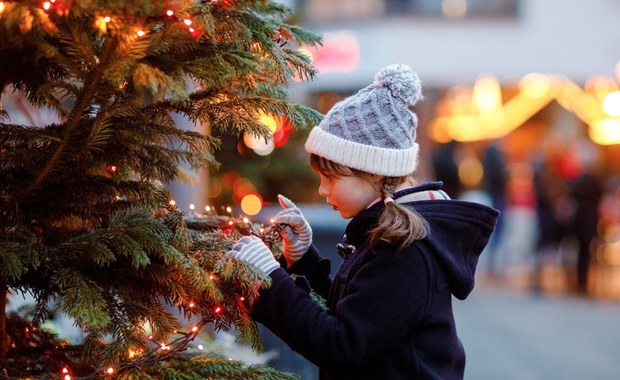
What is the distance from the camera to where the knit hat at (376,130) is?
247cm

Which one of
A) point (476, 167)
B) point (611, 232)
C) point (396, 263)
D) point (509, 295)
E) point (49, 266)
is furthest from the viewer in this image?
point (476, 167)

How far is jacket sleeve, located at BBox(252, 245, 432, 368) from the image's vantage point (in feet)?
7.50

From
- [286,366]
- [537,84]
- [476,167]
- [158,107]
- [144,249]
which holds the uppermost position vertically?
[537,84]

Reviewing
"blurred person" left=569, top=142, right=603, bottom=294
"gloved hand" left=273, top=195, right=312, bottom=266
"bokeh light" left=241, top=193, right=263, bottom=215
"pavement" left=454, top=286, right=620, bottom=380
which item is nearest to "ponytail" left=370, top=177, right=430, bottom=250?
"gloved hand" left=273, top=195, right=312, bottom=266

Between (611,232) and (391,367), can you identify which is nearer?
(391,367)

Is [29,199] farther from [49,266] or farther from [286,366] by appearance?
[286,366]

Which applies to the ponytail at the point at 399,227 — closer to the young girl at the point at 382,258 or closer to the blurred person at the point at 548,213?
the young girl at the point at 382,258

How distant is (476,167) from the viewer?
57.1 feet

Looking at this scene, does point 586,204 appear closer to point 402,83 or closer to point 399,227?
point 402,83

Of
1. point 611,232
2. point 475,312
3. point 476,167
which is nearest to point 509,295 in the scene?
point 475,312

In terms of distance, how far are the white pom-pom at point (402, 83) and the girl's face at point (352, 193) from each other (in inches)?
9.7

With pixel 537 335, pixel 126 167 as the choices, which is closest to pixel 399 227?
pixel 126 167

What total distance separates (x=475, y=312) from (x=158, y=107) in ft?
27.3

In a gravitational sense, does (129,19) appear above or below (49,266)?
above
